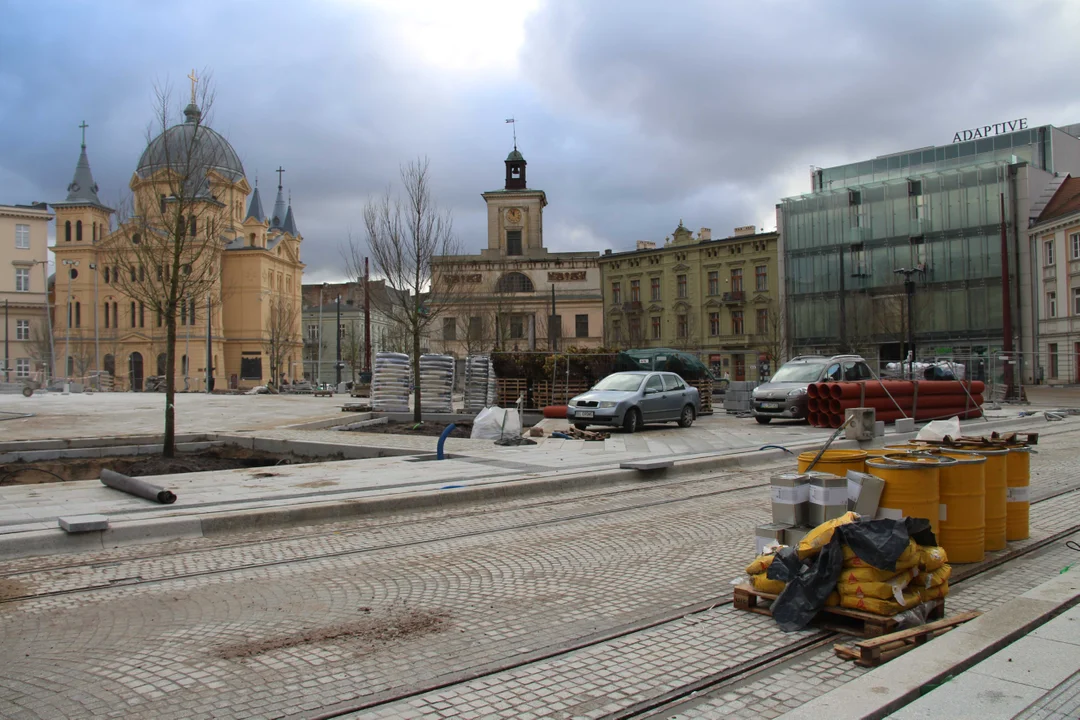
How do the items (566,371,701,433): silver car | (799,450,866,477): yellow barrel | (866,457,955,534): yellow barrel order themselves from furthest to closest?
1. (566,371,701,433): silver car
2. (799,450,866,477): yellow barrel
3. (866,457,955,534): yellow barrel

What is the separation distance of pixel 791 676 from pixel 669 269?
67294 millimetres

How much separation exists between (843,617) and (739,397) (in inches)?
876

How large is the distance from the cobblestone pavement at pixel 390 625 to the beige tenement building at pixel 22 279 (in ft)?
294

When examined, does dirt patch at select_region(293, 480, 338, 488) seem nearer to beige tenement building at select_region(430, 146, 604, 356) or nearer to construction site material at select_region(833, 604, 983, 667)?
construction site material at select_region(833, 604, 983, 667)

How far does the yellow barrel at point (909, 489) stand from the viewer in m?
5.79

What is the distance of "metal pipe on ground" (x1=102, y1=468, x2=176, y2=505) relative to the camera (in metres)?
9.39

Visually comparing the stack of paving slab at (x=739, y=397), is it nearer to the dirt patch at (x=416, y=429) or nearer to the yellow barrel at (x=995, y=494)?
the dirt patch at (x=416, y=429)

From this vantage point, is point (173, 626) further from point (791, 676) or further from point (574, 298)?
point (574, 298)

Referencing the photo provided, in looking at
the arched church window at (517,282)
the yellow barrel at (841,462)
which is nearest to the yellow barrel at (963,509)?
the yellow barrel at (841,462)

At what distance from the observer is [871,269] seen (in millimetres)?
61500

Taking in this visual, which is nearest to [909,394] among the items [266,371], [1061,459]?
[1061,459]

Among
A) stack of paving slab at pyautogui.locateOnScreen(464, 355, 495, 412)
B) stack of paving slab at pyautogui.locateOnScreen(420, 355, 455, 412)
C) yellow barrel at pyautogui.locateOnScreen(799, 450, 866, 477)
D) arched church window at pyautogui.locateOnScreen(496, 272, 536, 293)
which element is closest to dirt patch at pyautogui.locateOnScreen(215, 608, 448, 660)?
yellow barrel at pyautogui.locateOnScreen(799, 450, 866, 477)

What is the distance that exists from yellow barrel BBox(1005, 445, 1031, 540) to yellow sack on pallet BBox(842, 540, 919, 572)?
2.43m

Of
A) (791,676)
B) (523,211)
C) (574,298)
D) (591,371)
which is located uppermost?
(523,211)
